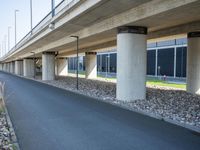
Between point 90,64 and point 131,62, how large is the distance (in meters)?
27.8

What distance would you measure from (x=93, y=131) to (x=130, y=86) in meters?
7.36

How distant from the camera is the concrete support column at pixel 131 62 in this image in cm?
1596

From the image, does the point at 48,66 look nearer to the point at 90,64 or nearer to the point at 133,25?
the point at 90,64

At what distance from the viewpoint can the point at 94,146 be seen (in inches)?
293

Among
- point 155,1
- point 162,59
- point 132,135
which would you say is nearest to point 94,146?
point 132,135

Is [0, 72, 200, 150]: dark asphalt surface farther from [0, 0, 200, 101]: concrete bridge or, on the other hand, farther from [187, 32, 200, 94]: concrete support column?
[187, 32, 200, 94]: concrete support column

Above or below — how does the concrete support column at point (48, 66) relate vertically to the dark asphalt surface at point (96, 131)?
above

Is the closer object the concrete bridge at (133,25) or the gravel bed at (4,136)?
the gravel bed at (4,136)

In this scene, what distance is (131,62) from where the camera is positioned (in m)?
15.9

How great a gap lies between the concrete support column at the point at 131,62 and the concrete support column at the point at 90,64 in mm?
26653

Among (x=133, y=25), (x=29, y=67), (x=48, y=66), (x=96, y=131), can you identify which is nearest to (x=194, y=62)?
(x=133, y=25)

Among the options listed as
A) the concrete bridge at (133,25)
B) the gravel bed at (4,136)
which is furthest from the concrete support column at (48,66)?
the gravel bed at (4,136)

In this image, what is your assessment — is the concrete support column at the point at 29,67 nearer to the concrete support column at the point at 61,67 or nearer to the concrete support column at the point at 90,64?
the concrete support column at the point at 61,67

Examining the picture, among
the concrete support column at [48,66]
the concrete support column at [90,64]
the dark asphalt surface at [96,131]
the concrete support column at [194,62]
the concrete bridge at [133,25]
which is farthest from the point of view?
the concrete support column at [90,64]
